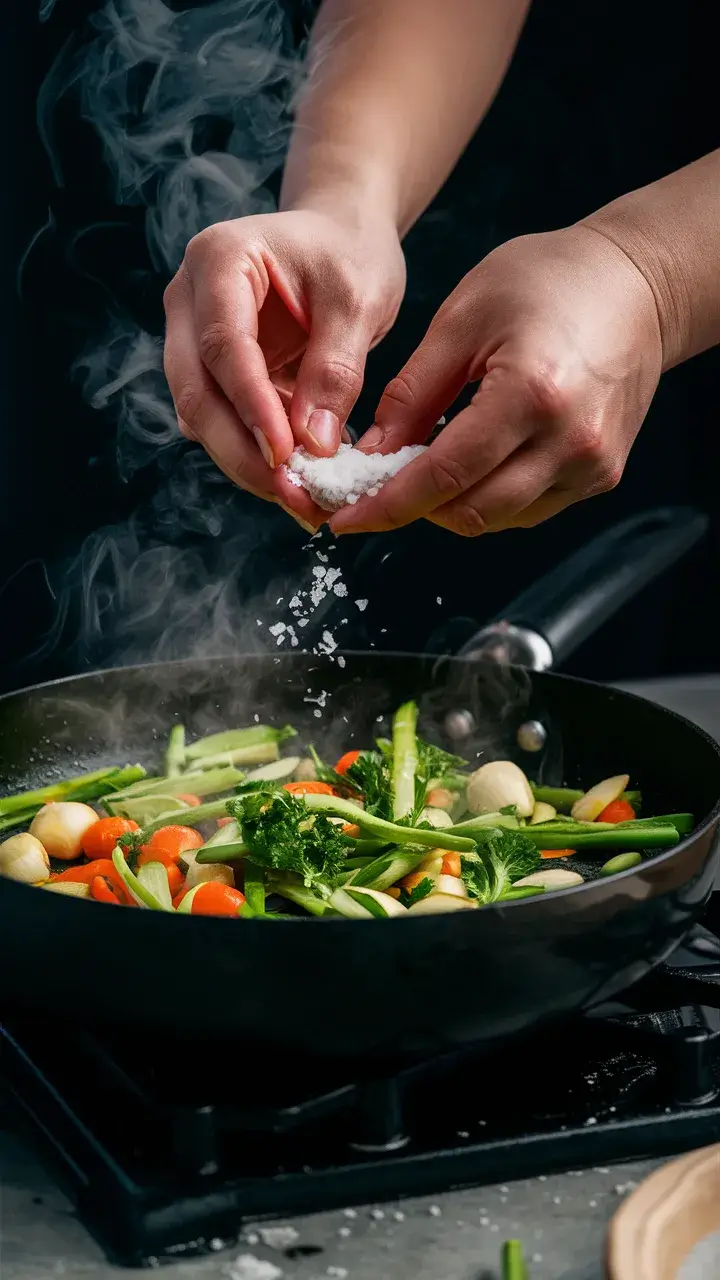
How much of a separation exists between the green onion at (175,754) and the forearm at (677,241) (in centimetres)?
79

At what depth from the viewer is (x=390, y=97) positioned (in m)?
1.67

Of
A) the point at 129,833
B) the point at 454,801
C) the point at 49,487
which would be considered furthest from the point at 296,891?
the point at 49,487

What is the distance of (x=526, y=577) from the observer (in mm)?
2785

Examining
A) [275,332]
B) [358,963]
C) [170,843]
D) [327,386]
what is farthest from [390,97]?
[358,963]

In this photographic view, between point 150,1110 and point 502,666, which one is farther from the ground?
point 150,1110

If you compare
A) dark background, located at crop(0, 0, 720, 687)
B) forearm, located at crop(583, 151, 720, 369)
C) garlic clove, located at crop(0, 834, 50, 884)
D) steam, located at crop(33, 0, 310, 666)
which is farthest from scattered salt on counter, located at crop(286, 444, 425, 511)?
dark background, located at crop(0, 0, 720, 687)

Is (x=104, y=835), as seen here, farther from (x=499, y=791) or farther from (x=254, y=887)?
(x=499, y=791)

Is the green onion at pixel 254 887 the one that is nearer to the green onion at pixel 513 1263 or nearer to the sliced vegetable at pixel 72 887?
the sliced vegetable at pixel 72 887

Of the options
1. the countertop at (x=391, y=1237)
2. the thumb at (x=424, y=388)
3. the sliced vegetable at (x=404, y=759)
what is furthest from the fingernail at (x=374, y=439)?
the countertop at (x=391, y=1237)

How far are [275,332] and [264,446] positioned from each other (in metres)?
0.32

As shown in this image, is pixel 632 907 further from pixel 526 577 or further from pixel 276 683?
pixel 526 577

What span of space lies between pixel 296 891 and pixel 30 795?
473 mm

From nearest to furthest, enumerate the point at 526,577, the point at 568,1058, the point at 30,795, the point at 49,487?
1. the point at 568,1058
2. the point at 30,795
3. the point at 49,487
4. the point at 526,577

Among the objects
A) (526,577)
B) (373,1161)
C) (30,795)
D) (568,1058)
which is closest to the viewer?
(373,1161)
